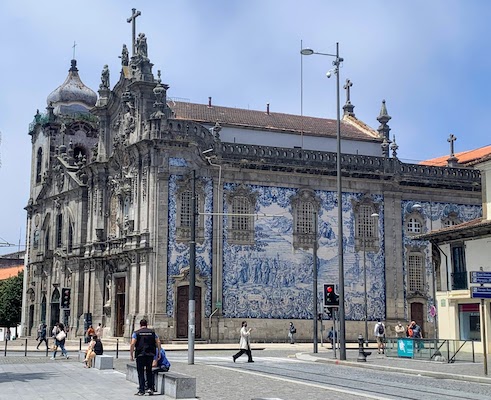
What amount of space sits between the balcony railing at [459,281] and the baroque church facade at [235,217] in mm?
10512

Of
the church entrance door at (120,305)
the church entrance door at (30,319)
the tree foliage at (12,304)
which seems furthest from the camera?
the tree foliage at (12,304)

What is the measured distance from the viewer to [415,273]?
51188 mm

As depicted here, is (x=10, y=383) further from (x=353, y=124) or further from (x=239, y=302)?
(x=353, y=124)

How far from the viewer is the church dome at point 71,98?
68125mm

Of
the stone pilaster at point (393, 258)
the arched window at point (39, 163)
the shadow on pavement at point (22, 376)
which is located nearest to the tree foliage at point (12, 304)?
the arched window at point (39, 163)

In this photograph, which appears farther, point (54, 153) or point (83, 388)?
point (54, 153)

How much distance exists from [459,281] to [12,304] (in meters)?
57.4

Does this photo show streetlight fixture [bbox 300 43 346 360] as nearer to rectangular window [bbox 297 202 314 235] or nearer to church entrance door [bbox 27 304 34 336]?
rectangular window [bbox 297 202 314 235]

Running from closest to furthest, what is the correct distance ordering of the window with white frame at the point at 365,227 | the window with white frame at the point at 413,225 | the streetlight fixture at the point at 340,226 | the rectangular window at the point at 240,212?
the streetlight fixture at the point at 340,226, the rectangular window at the point at 240,212, the window with white frame at the point at 365,227, the window with white frame at the point at 413,225

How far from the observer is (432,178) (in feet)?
172

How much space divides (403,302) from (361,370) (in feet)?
81.7

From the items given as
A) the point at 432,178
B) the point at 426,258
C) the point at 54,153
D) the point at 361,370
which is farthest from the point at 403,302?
the point at 54,153

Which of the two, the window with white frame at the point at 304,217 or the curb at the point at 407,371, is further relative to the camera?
the window with white frame at the point at 304,217

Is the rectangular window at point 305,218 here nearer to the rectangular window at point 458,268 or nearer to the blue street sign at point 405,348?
the rectangular window at point 458,268
